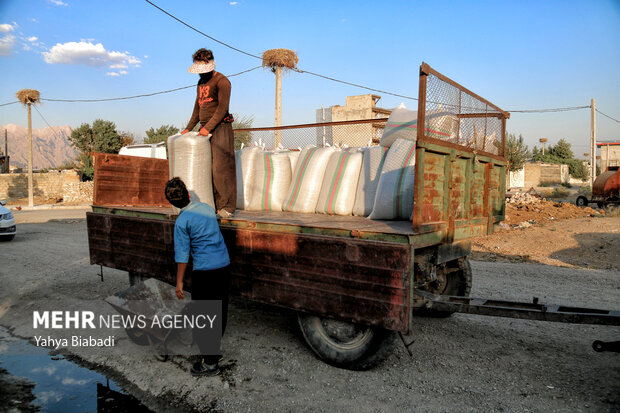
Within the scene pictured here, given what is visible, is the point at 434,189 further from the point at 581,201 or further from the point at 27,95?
the point at 27,95

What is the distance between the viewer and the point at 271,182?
5.24 meters

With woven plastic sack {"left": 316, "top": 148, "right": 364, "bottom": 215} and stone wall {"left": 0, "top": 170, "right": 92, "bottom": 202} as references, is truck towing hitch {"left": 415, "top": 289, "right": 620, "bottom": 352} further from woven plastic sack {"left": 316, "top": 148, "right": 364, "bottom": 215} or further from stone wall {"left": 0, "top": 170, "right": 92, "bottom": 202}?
stone wall {"left": 0, "top": 170, "right": 92, "bottom": 202}

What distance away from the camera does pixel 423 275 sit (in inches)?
124

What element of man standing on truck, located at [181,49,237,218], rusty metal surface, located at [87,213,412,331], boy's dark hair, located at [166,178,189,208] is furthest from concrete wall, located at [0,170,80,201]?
rusty metal surface, located at [87,213,412,331]

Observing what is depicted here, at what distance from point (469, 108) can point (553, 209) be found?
48.3 feet

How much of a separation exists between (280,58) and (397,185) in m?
12.8

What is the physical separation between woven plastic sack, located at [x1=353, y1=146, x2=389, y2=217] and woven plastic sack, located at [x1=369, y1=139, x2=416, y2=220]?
305 mm

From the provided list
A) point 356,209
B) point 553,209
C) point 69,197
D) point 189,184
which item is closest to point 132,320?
point 189,184

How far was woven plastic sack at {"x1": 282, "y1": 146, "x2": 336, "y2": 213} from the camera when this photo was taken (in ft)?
15.7

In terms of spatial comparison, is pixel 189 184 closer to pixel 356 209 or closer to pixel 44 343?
pixel 356 209

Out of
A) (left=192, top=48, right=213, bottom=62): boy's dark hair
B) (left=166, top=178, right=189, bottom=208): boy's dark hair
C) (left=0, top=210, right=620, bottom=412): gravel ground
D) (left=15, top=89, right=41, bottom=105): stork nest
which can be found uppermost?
(left=15, top=89, right=41, bottom=105): stork nest

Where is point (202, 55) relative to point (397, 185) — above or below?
above

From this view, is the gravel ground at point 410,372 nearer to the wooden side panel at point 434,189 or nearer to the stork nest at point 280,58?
the wooden side panel at point 434,189

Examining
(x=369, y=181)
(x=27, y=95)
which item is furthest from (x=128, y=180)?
(x=27, y=95)
